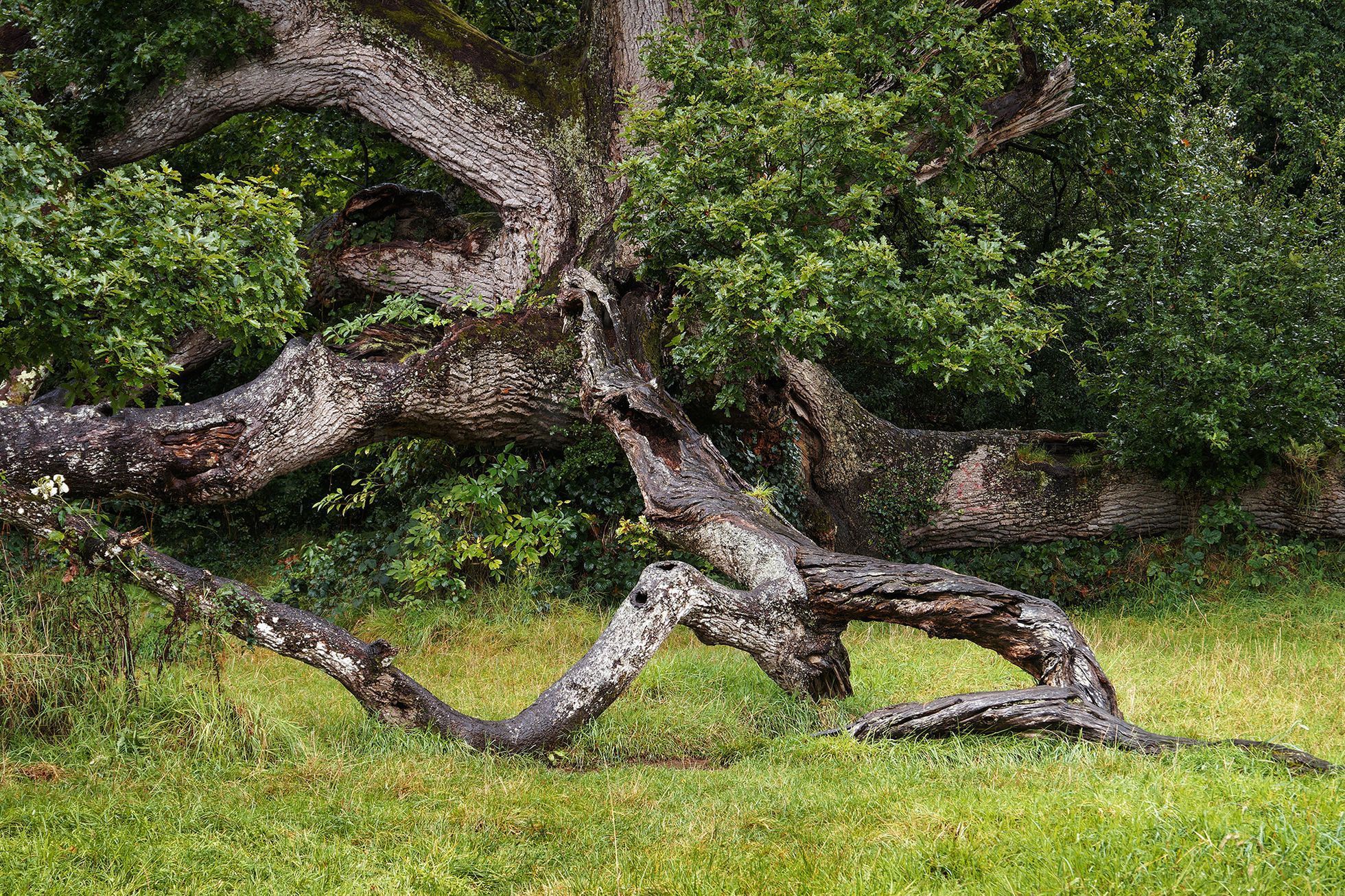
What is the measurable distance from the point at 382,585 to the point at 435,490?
42.8 inches

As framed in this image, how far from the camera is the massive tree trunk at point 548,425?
582 cm

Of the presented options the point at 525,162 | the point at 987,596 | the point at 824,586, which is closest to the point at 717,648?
the point at 824,586

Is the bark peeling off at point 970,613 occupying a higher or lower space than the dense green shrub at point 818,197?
lower

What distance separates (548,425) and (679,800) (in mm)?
5303

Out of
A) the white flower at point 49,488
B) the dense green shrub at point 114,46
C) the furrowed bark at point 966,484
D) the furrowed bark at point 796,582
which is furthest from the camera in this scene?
the furrowed bark at point 966,484

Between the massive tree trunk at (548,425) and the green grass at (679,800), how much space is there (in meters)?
0.42

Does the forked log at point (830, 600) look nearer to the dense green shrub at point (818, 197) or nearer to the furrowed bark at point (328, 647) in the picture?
the dense green shrub at point (818, 197)

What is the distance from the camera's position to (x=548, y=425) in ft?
32.1

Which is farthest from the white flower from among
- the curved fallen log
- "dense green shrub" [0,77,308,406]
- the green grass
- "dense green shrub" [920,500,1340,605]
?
"dense green shrub" [920,500,1340,605]

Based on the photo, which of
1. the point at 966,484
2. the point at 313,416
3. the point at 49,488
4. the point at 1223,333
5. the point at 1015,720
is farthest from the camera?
the point at 966,484

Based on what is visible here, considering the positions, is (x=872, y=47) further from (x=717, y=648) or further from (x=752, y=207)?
(x=717, y=648)

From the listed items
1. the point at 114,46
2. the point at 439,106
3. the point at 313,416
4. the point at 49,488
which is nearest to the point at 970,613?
the point at 49,488

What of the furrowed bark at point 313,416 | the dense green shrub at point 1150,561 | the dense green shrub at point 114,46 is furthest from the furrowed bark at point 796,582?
the dense green shrub at point 114,46

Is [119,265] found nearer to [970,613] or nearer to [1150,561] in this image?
[970,613]
